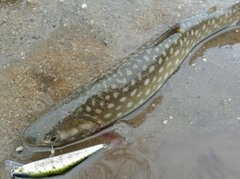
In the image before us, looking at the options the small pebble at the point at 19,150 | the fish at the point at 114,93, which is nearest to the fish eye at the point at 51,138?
the fish at the point at 114,93

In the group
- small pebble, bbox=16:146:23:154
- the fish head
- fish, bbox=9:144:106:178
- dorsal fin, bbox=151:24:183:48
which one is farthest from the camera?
dorsal fin, bbox=151:24:183:48

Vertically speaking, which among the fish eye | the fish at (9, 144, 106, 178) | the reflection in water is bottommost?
the reflection in water

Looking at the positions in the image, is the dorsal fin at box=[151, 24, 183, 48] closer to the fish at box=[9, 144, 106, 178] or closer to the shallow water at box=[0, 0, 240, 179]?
the shallow water at box=[0, 0, 240, 179]

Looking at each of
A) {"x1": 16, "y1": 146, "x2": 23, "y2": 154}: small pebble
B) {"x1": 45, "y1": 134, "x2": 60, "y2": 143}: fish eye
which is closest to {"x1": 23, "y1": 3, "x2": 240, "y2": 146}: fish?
{"x1": 45, "y1": 134, "x2": 60, "y2": 143}: fish eye

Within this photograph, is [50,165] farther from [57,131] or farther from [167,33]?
[167,33]

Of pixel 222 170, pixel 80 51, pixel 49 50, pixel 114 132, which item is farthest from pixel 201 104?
pixel 49 50

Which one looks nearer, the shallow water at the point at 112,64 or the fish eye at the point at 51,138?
the fish eye at the point at 51,138

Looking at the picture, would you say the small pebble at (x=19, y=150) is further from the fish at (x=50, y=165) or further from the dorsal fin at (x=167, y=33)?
the dorsal fin at (x=167, y=33)
